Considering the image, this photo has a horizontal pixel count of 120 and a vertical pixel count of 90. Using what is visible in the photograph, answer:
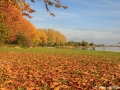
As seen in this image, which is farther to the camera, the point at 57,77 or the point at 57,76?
the point at 57,76

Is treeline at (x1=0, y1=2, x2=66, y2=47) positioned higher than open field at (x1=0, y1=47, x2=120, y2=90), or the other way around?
treeline at (x1=0, y1=2, x2=66, y2=47)

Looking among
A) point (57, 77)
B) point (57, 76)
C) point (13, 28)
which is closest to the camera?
point (57, 77)

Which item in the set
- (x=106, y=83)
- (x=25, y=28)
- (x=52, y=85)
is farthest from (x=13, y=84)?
(x=25, y=28)

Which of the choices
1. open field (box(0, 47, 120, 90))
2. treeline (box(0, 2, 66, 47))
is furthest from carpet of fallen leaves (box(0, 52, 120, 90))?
treeline (box(0, 2, 66, 47))

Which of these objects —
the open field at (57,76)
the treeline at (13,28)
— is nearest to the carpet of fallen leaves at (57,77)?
the open field at (57,76)

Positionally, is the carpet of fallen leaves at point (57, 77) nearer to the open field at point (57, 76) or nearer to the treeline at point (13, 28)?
the open field at point (57, 76)

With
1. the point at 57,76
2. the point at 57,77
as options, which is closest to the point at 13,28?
the point at 57,76

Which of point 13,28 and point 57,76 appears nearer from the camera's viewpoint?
point 57,76

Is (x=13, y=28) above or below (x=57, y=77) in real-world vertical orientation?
above

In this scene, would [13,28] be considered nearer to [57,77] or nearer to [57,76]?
[57,76]

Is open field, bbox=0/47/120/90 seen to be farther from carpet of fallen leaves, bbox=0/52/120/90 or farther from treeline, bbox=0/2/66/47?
treeline, bbox=0/2/66/47

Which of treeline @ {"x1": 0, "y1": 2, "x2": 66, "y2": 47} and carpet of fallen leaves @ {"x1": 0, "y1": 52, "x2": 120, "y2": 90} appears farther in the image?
treeline @ {"x1": 0, "y1": 2, "x2": 66, "y2": 47}

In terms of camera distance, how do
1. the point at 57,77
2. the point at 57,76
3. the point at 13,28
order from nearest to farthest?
the point at 57,77 < the point at 57,76 < the point at 13,28

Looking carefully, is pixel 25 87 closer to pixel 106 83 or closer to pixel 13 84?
pixel 13 84
